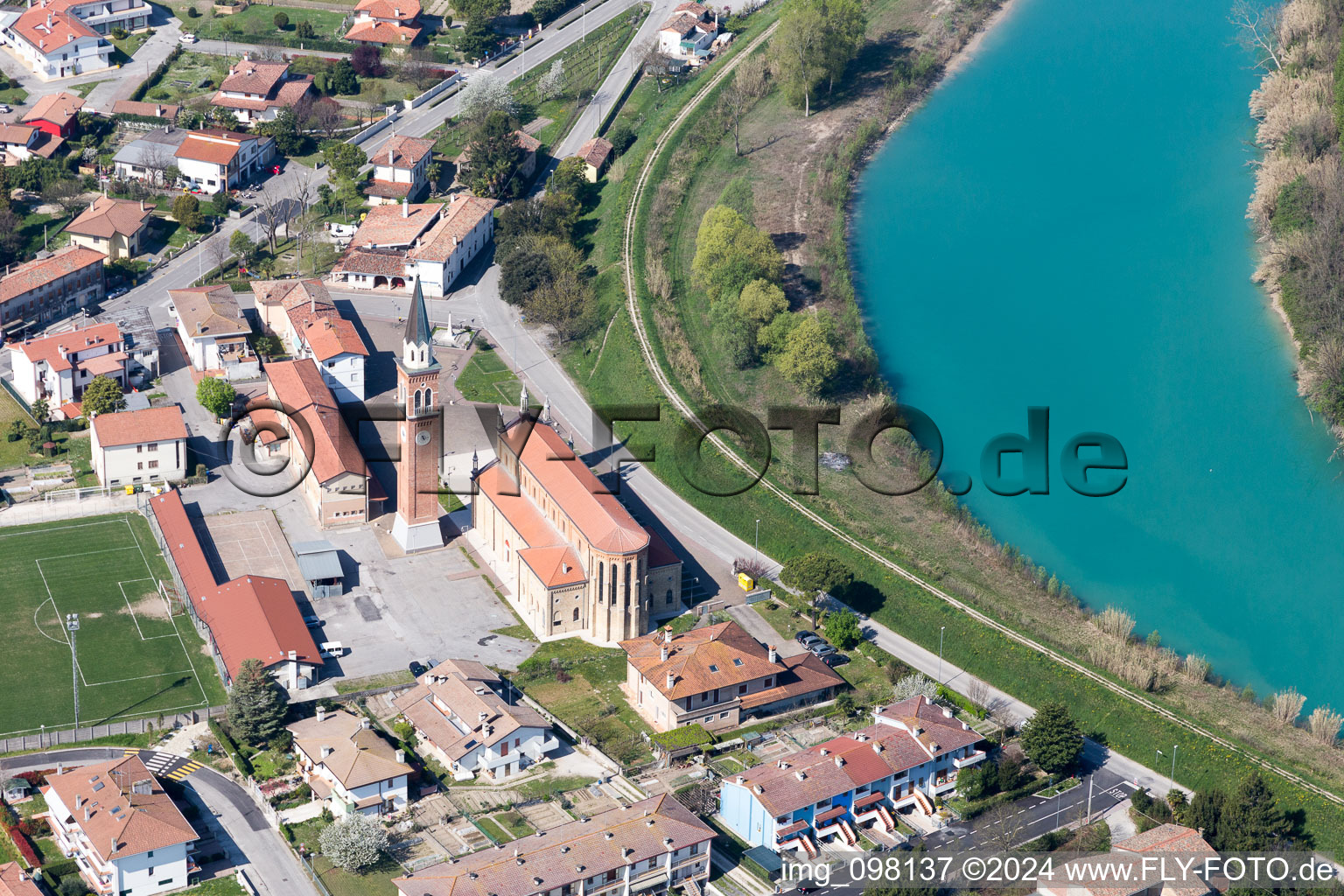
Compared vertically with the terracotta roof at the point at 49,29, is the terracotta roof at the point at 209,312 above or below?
below

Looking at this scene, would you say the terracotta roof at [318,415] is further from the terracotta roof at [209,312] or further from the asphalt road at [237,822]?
the asphalt road at [237,822]

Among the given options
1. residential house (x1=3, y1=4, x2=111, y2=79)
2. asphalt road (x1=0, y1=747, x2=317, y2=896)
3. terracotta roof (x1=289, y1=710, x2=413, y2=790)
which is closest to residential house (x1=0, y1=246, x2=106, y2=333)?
residential house (x1=3, y1=4, x2=111, y2=79)

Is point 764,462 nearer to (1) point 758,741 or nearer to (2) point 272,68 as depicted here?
(1) point 758,741

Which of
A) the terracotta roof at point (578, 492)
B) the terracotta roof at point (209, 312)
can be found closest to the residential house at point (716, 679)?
the terracotta roof at point (578, 492)

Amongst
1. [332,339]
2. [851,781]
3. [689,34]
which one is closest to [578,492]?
[851,781]

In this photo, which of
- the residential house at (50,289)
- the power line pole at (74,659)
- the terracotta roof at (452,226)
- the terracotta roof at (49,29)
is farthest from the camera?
the terracotta roof at (49,29)

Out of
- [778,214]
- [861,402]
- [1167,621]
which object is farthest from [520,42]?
[1167,621]

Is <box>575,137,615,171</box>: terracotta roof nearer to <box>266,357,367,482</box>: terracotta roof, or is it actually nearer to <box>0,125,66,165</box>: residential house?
<box>266,357,367,482</box>: terracotta roof
